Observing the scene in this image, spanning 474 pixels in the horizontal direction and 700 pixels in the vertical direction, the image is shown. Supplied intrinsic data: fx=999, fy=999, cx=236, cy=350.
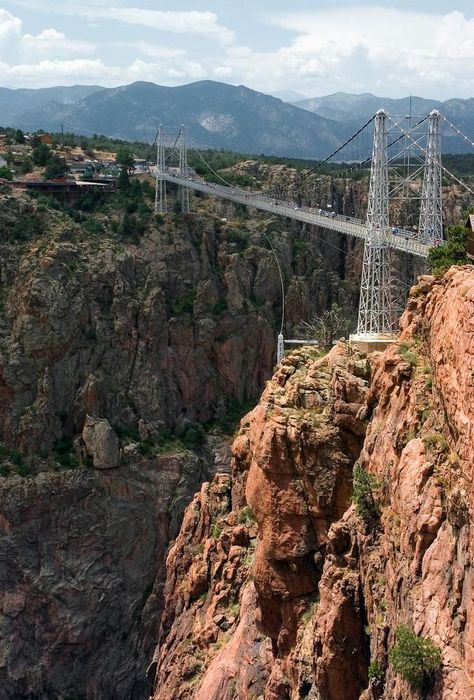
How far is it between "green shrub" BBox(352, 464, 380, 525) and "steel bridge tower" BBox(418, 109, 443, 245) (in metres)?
26.9

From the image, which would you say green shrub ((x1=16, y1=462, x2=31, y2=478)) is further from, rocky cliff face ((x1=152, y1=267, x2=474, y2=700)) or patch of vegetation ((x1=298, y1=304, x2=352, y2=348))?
rocky cliff face ((x1=152, y1=267, x2=474, y2=700))

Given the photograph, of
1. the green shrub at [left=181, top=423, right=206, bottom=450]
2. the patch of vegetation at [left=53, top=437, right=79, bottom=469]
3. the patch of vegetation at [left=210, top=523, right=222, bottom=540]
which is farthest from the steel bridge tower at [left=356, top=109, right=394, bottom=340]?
the patch of vegetation at [left=53, top=437, right=79, bottom=469]

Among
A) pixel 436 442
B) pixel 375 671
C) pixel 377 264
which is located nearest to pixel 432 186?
pixel 377 264

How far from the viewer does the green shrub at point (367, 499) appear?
715 inches

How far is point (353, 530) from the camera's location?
18641 mm

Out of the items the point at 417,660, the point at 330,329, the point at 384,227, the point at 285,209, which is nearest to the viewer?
the point at 417,660

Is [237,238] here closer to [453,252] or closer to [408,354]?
[453,252]

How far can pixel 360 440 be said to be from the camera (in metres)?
21.3

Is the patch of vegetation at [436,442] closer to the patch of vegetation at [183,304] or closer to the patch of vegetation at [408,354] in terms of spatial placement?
the patch of vegetation at [408,354]

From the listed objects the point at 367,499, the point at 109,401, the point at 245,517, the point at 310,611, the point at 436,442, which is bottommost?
the point at 109,401

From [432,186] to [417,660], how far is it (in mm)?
34474

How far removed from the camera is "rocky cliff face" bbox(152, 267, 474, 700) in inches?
569

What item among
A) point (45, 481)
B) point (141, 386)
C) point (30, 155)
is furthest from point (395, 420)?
point (30, 155)

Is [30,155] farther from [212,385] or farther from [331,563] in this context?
[331,563]
